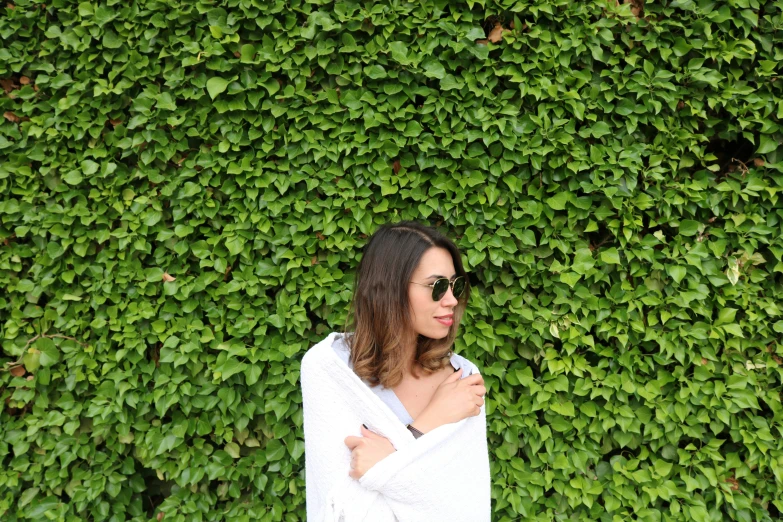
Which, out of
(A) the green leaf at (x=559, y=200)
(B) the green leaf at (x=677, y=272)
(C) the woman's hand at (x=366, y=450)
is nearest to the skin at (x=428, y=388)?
(C) the woman's hand at (x=366, y=450)

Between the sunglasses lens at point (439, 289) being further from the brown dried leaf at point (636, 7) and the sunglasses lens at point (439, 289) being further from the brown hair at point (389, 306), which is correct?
the brown dried leaf at point (636, 7)

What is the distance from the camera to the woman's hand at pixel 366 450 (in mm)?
1582

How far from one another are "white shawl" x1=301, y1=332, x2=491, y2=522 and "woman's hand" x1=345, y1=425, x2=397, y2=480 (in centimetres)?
2

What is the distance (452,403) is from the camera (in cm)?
165

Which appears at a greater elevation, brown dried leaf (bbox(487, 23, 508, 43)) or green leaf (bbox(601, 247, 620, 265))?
brown dried leaf (bbox(487, 23, 508, 43))

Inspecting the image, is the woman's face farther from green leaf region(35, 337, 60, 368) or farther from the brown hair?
green leaf region(35, 337, 60, 368)

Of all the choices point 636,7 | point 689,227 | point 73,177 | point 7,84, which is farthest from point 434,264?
point 7,84

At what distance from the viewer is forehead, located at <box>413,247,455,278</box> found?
68.7 inches

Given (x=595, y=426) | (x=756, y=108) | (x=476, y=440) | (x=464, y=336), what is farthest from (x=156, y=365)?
(x=756, y=108)

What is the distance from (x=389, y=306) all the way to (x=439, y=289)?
0.17 m

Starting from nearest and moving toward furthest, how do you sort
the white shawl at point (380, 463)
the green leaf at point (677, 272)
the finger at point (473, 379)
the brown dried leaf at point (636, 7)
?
the white shawl at point (380, 463)
the finger at point (473, 379)
the green leaf at point (677, 272)
the brown dried leaf at point (636, 7)

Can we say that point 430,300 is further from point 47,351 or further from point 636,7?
point 47,351

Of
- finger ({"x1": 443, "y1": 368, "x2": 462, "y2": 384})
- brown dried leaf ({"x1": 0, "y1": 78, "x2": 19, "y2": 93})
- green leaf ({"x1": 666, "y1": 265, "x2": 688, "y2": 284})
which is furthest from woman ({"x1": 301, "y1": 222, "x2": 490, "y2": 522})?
brown dried leaf ({"x1": 0, "y1": 78, "x2": 19, "y2": 93})

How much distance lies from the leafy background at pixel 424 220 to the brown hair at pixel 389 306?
723 millimetres
